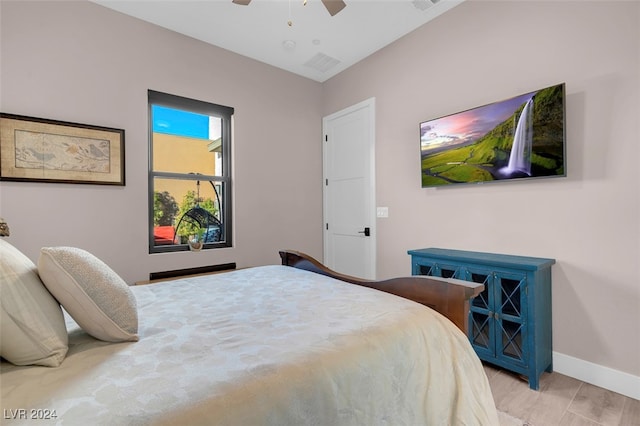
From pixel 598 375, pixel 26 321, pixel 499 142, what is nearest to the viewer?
pixel 26 321

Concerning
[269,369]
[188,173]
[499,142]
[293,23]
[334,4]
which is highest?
[293,23]

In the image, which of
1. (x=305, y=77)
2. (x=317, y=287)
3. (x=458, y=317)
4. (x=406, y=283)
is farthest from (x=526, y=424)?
(x=305, y=77)

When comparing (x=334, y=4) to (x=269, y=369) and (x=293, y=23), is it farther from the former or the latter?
(x=269, y=369)

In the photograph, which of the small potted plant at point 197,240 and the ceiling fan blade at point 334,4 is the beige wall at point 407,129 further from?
the ceiling fan blade at point 334,4

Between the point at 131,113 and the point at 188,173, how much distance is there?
2.47 feet

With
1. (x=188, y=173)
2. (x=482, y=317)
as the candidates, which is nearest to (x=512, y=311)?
(x=482, y=317)

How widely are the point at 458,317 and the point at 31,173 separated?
10.3ft

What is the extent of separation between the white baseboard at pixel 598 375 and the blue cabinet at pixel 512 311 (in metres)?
0.07

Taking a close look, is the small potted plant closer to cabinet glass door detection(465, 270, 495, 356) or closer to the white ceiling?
the white ceiling

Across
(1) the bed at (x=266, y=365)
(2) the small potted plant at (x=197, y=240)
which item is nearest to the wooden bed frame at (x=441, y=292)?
(1) the bed at (x=266, y=365)

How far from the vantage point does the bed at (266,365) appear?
697mm

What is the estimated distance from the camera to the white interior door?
354cm

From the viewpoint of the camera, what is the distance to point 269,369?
828 millimetres

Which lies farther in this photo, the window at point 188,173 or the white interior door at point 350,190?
the white interior door at point 350,190
